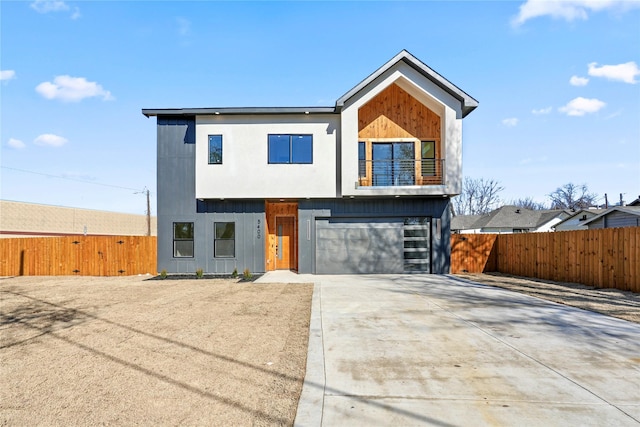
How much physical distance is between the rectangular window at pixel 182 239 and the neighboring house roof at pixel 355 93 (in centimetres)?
489

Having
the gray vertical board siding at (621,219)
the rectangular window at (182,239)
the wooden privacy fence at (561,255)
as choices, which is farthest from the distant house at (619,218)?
the rectangular window at (182,239)

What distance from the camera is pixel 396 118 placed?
15281mm

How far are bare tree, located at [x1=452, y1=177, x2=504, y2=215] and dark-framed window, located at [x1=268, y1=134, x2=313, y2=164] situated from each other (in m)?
56.6

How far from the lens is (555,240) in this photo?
43.8 ft

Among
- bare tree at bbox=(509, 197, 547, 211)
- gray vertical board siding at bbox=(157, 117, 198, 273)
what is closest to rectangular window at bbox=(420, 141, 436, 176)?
gray vertical board siding at bbox=(157, 117, 198, 273)

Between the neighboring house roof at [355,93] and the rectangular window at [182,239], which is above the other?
the neighboring house roof at [355,93]

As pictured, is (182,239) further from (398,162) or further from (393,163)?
(398,162)

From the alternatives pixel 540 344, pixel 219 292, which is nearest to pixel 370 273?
pixel 219 292

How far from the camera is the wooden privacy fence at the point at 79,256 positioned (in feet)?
50.9

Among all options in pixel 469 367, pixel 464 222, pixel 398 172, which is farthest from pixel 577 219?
pixel 469 367

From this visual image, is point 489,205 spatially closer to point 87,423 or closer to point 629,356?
point 629,356

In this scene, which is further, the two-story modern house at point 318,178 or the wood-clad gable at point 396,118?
the wood-clad gable at point 396,118

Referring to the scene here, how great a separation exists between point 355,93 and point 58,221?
128 feet

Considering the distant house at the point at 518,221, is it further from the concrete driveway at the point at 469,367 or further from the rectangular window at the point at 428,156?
the concrete driveway at the point at 469,367
